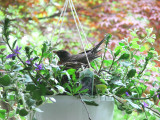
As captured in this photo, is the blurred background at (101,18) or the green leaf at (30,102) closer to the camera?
the green leaf at (30,102)

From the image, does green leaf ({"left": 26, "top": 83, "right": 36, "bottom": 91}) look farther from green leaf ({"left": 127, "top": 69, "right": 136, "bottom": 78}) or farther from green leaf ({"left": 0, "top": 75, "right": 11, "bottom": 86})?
green leaf ({"left": 127, "top": 69, "right": 136, "bottom": 78})

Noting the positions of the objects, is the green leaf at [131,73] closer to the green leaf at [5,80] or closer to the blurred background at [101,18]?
the green leaf at [5,80]

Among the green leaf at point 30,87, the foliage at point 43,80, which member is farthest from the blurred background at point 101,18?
the green leaf at point 30,87

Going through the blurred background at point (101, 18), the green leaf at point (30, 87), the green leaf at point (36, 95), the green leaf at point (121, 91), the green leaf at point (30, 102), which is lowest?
the green leaf at point (121, 91)

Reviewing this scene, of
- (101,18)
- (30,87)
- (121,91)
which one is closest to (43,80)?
(30,87)

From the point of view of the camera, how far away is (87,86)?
0.65 metres

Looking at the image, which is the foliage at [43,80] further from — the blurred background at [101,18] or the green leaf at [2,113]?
the blurred background at [101,18]

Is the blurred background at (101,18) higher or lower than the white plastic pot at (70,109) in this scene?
higher

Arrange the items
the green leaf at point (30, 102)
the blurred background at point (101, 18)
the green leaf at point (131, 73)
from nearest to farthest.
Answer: the green leaf at point (30, 102) → the green leaf at point (131, 73) → the blurred background at point (101, 18)

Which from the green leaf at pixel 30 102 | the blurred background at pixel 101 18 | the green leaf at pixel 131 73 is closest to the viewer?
the green leaf at pixel 30 102

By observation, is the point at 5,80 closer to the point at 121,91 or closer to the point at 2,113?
the point at 2,113

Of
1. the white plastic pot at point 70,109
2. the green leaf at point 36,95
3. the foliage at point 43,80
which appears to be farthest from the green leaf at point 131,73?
the green leaf at point 36,95

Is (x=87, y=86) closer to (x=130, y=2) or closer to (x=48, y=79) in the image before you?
(x=48, y=79)

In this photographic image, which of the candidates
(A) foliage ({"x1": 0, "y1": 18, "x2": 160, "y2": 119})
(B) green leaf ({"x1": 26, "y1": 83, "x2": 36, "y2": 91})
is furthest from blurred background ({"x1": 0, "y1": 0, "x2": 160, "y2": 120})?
(B) green leaf ({"x1": 26, "y1": 83, "x2": 36, "y2": 91})
